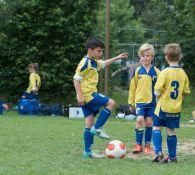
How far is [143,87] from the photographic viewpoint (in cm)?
942

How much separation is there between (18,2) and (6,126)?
884 centimetres

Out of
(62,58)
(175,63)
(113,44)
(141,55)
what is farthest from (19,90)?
(175,63)

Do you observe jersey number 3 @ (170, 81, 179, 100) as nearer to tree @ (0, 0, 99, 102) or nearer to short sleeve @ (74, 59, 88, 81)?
short sleeve @ (74, 59, 88, 81)

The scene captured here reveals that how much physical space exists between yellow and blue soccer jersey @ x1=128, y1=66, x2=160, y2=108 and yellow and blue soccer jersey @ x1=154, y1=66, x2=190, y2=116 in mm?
1347

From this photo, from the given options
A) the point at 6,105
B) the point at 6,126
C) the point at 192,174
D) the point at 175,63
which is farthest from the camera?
the point at 6,105

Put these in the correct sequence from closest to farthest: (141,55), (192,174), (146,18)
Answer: (192,174)
(141,55)
(146,18)

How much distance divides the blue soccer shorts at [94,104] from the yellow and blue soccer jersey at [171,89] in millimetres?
1051

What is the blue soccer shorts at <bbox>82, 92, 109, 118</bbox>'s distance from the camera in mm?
8688

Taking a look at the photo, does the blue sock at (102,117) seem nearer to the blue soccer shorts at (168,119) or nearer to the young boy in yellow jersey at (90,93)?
the young boy in yellow jersey at (90,93)

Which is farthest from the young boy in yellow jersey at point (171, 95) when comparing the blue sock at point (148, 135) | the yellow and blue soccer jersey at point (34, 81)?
the yellow and blue soccer jersey at point (34, 81)

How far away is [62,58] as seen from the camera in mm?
21203

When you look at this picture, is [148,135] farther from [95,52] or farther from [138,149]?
[95,52]

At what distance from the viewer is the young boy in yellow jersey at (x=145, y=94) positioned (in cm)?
935

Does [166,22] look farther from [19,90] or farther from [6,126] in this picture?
[6,126]
